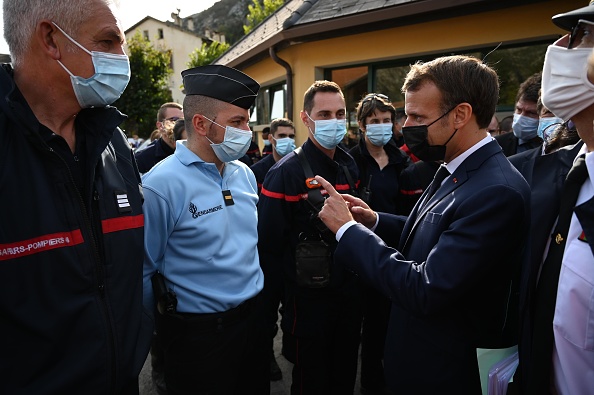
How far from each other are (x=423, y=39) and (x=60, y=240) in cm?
595

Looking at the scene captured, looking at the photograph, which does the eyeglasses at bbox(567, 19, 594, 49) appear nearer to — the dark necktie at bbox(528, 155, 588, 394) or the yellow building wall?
the dark necktie at bbox(528, 155, 588, 394)

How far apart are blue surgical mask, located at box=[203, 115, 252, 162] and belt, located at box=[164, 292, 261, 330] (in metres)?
0.87

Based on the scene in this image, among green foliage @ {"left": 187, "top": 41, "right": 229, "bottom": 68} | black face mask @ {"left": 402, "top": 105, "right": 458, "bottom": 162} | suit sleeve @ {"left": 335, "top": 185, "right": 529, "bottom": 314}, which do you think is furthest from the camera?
green foliage @ {"left": 187, "top": 41, "right": 229, "bottom": 68}

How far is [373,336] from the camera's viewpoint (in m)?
3.41

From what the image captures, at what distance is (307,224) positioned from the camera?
283 centimetres

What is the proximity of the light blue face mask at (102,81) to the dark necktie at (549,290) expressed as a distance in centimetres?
170

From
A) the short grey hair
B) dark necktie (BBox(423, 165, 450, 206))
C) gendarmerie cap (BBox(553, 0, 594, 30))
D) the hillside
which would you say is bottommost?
dark necktie (BBox(423, 165, 450, 206))

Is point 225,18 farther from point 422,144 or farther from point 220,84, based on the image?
point 422,144

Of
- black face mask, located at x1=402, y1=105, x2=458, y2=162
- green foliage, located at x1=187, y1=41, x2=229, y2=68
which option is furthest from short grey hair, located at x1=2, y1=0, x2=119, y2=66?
green foliage, located at x1=187, y1=41, x2=229, y2=68

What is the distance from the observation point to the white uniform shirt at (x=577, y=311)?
1211 millimetres

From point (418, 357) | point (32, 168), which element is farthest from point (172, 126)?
point (418, 357)

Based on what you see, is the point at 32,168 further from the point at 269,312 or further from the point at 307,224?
the point at 269,312

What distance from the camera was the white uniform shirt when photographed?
1.21 m

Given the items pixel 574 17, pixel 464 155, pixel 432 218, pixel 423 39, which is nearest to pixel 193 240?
pixel 432 218
